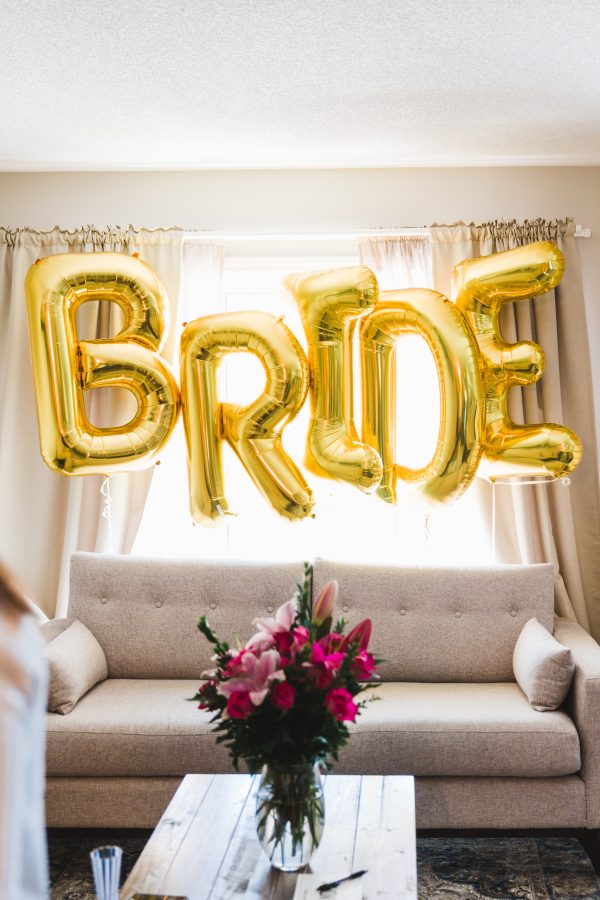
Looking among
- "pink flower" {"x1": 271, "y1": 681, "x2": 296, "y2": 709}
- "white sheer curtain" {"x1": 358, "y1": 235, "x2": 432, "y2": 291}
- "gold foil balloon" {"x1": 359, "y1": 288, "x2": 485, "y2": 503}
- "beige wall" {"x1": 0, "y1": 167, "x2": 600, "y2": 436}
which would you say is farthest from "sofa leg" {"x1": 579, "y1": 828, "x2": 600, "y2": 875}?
"white sheer curtain" {"x1": 358, "y1": 235, "x2": 432, "y2": 291}

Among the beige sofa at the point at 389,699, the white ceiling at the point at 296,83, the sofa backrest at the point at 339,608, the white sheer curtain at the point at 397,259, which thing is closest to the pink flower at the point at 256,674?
the beige sofa at the point at 389,699

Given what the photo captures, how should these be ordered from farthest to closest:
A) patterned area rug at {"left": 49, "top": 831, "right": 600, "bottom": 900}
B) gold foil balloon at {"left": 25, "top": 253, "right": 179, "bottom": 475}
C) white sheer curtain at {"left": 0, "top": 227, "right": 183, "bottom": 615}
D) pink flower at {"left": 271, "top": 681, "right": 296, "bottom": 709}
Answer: white sheer curtain at {"left": 0, "top": 227, "right": 183, "bottom": 615}
gold foil balloon at {"left": 25, "top": 253, "right": 179, "bottom": 475}
patterned area rug at {"left": 49, "top": 831, "right": 600, "bottom": 900}
pink flower at {"left": 271, "top": 681, "right": 296, "bottom": 709}

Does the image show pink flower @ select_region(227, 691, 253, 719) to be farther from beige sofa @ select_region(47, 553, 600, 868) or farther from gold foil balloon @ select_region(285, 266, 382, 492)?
gold foil balloon @ select_region(285, 266, 382, 492)

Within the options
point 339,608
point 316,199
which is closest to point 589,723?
point 339,608

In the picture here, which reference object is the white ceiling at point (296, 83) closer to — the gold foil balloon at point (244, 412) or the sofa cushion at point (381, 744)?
the gold foil balloon at point (244, 412)

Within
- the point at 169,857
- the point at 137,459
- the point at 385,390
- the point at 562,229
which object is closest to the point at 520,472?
the point at 385,390

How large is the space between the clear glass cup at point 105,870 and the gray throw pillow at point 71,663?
Answer: 1310mm

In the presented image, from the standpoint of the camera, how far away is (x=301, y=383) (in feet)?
10.0

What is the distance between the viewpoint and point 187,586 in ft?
10.2

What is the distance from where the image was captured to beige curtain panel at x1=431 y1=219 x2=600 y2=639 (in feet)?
11.2

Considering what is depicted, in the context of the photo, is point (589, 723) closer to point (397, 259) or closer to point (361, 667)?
point (361, 667)

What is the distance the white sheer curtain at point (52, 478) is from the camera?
3.52 m

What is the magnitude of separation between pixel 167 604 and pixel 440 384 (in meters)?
1.25

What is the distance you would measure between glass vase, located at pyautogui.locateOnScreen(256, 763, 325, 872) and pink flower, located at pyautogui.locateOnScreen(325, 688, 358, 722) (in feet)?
0.45
